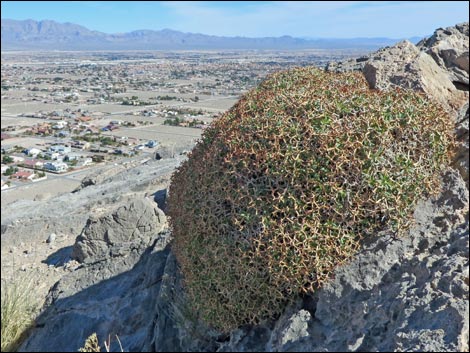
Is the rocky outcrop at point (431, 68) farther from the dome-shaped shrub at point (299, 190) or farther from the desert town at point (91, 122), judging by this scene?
the desert town at point (91, 122)

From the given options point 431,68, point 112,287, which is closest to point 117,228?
point 112,287

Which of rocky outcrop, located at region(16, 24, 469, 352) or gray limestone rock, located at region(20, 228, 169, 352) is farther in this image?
gray limestone rock, located at region(20, 228, 169, 352)

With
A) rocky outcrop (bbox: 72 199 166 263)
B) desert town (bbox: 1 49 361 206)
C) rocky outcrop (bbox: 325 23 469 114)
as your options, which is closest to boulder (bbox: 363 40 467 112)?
rocky outcrop (bbox: 325 23 469 114)

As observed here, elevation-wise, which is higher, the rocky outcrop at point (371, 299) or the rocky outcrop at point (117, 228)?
the rocky outcrop at point (371, 299)

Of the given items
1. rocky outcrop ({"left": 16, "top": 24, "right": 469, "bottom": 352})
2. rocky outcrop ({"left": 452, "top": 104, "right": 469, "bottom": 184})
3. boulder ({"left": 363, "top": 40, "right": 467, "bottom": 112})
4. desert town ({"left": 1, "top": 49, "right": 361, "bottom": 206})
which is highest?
boulder ({"left": 363, "top": 40, "right": 467, "bottom": 112})

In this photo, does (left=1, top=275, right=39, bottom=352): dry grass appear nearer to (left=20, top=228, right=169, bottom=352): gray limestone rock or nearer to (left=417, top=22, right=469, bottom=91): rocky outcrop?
(left=20, top=228, right=169, bottom=352): gray limestone rock

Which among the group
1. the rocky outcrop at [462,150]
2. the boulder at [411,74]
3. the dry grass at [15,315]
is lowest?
the dry grass at [15,315]

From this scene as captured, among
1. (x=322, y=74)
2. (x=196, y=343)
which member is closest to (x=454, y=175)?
(x=322, y=74)

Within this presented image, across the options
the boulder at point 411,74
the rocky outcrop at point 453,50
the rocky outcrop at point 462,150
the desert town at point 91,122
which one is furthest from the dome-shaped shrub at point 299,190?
the desert town at point 91,122

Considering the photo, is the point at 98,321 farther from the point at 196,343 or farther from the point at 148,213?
the point at 148,213
